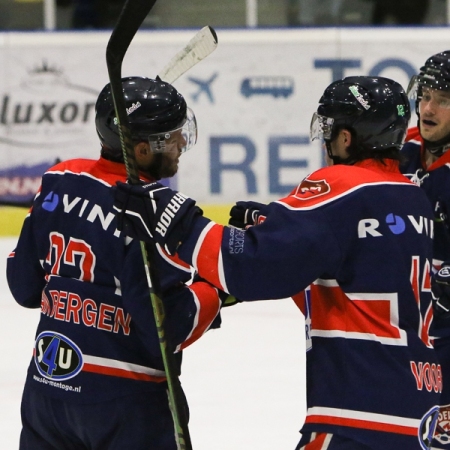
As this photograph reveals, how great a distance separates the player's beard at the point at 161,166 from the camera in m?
2.07

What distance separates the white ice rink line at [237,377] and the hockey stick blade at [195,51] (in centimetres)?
135

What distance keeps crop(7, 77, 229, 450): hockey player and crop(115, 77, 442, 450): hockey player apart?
17 cm

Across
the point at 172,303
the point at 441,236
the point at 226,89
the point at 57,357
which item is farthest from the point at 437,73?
the point at 226,89

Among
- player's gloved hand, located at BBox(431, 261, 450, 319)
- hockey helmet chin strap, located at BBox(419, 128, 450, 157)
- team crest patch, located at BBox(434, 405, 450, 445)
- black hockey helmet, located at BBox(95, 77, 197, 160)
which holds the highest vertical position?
black hockey helmet, located at BBox(95, 77, 197, 160)

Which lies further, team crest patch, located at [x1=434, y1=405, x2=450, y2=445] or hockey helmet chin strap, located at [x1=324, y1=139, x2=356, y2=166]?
team crest patch, located at [x1=434, y1=405, x2=450, y2=445]

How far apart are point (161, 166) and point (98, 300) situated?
0.31m

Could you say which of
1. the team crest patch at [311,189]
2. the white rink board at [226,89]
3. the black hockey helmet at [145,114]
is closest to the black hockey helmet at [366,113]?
the team crest patch at [311,189]

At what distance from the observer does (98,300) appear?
198cm

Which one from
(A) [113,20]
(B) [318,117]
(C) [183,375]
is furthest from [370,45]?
(B) [318,117]

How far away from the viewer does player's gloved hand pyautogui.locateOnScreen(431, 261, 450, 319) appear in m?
2.58

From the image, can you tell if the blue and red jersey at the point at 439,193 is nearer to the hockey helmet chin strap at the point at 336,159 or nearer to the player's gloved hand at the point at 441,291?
the player's gloved hand at the point at 441,291

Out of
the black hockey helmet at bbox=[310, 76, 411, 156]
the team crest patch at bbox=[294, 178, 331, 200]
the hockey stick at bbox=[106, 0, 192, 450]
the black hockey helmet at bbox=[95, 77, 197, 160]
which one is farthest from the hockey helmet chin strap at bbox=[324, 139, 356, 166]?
the hockey stick at bbox=[106, 0, 192, 450]

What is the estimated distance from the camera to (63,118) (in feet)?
22.1

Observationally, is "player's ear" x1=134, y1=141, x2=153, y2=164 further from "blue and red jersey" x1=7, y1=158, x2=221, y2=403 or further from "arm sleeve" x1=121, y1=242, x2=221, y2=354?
"arm sleeve" x1=121, y1=242, x2=221, y2=354
